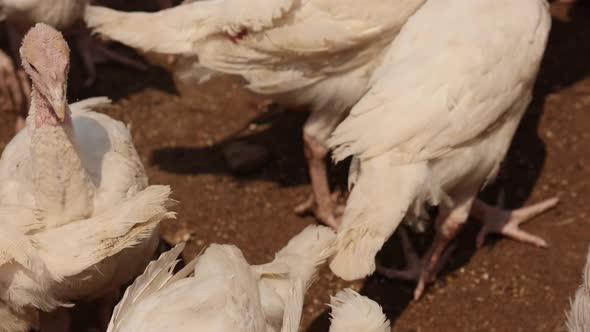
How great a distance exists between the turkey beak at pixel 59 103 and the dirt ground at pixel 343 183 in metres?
1.39

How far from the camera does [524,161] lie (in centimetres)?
498

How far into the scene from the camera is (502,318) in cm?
415

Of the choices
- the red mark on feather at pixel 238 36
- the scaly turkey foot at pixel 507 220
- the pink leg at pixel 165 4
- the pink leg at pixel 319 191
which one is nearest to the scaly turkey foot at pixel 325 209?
the pink leg at pixel 319 191

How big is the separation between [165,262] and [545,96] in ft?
9.80

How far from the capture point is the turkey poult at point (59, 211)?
3.31 m

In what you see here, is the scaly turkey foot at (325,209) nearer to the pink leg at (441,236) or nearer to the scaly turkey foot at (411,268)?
the scaly turkey foot at (411,268)

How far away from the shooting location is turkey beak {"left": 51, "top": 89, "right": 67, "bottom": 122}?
3254 mm

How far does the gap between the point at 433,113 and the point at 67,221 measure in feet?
5.07

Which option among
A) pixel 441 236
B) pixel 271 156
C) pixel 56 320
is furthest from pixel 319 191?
pixel 56 320

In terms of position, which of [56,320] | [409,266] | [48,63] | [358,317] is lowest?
[409,266]

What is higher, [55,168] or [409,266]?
[55,168]

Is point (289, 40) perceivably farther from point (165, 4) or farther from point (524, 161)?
point (165, 4)

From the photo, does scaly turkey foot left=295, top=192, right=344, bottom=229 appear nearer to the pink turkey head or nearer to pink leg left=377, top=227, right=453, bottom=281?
pink leg left=377, top=227, right=453, bottom=281

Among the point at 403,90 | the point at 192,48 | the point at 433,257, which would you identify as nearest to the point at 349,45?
the point at 403,90
